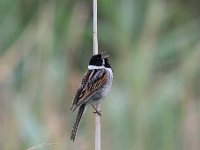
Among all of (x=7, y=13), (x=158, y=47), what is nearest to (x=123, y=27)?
(x=158, y=47)

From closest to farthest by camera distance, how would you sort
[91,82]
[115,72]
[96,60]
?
[96,60]
[91,82]
[115,72]

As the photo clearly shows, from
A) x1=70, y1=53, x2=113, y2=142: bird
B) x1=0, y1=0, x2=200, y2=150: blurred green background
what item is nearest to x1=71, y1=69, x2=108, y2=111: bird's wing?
x1=70, y1=53, x2=113, y2=142: bird

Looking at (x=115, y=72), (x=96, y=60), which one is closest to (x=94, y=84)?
(x=96, y=60)

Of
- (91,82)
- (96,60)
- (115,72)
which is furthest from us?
(115,72)

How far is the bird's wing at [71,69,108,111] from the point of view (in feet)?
9.64

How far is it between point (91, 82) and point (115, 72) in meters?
1.42

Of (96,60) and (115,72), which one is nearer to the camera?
(96,60)

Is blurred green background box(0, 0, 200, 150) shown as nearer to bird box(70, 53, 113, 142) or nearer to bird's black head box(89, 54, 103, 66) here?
bird box(70, 53, 113, 142)

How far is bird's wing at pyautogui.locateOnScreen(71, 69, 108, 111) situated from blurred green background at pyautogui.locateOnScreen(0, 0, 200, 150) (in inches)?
17.2

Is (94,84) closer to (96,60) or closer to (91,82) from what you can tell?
(91,82)

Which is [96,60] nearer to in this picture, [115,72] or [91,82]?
[91,82]

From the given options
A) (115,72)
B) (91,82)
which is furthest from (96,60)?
(115,72)

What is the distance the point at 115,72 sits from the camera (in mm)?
4434

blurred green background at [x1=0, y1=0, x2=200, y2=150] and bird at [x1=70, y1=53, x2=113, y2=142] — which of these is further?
blurred green background at [x1=0, y1=0, x2=200, y2=150]
